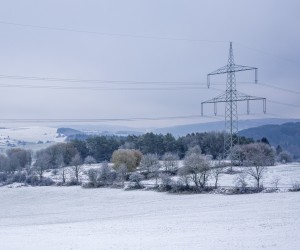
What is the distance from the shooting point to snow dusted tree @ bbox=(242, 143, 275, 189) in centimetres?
7662

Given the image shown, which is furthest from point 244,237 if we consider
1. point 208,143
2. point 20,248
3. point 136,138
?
point 136,138

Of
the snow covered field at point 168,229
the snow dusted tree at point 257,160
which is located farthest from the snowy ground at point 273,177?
the snow covered field at point 168,229

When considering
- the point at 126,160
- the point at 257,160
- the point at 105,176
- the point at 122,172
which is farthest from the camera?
the point at 126,160

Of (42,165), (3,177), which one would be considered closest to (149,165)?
(42,165)

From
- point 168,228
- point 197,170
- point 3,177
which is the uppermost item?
point 197,170

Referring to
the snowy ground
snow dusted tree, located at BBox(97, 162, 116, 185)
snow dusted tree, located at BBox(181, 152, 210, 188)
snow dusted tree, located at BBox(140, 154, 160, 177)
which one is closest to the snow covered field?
the snowy ground

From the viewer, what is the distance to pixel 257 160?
8125 centimetres

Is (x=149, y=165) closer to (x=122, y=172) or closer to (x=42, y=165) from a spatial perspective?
(x=122, y=172)

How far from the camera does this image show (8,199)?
87.0 meters

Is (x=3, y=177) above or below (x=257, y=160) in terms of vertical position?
below

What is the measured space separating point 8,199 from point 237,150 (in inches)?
1990

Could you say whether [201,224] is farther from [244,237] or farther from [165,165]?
[165,165]

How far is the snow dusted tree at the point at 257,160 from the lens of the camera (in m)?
76.6

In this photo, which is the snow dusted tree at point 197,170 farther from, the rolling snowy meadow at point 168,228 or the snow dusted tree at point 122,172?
the snow dusted tree at point 122,172
